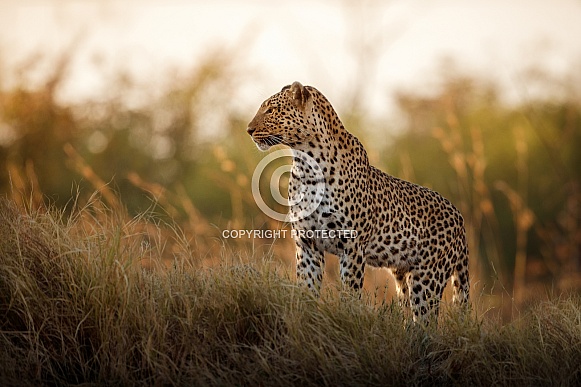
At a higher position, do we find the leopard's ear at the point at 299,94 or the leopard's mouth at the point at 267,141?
the leopard's ear at the point at 299,94

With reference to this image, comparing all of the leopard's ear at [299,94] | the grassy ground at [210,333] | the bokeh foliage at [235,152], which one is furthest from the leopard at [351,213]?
the bokeh foliage at [235,152]

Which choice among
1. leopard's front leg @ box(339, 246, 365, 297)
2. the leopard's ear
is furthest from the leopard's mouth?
leopard's front leg @ box(339, 246, 365, 297)

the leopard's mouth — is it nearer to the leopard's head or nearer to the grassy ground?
the leopard's head

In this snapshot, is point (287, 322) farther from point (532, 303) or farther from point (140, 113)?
point (140, 113)

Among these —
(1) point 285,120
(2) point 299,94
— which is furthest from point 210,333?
(2) point 299,94

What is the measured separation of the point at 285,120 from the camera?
668cm

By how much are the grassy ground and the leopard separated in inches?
23.5

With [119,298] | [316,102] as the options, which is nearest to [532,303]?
[316,102]

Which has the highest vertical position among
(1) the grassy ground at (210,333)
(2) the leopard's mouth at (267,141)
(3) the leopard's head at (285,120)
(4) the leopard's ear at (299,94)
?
(4) the leopard's ear at (299,94)

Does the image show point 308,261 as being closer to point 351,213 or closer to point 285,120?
point 351,213

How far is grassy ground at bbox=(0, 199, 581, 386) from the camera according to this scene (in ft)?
18.0

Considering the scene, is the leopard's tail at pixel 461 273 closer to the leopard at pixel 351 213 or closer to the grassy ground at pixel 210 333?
the leopard at pixel 351 213

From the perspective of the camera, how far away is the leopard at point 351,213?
674 cm

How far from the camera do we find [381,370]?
5.48 meters
